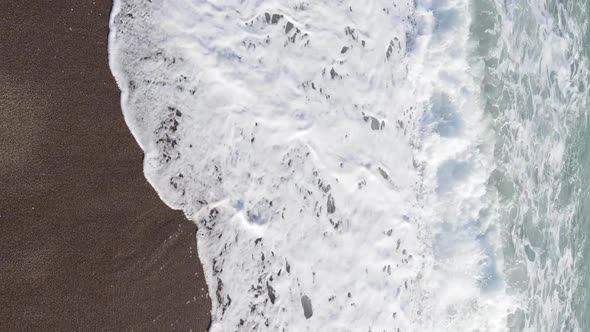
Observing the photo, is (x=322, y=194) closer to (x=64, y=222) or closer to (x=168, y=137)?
(x=168, y=137)

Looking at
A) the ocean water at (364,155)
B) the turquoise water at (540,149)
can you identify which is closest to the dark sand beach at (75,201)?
the ocean water at (364,155)

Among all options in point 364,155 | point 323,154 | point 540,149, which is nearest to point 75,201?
point 323,154

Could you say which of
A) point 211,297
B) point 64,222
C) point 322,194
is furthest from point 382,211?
point 64,222

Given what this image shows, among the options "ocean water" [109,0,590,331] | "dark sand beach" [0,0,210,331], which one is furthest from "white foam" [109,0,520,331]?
"dark sand beach" [0,0,210,331]

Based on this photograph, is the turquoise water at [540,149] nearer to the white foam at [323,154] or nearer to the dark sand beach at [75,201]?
the white foam at [323,154]

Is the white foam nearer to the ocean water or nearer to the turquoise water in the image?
the ocean water
